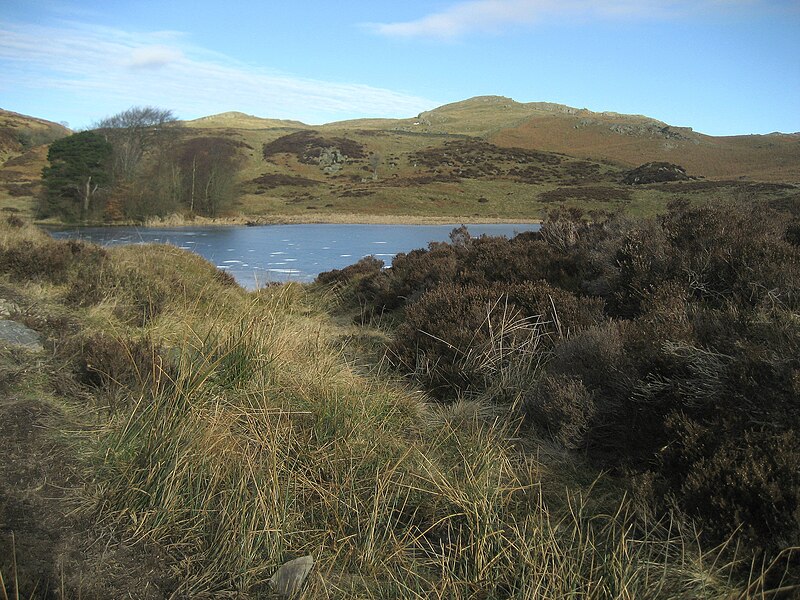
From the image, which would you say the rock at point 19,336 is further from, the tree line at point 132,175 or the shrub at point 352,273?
the tree line at point 132,175

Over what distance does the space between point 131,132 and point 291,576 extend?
45.0m

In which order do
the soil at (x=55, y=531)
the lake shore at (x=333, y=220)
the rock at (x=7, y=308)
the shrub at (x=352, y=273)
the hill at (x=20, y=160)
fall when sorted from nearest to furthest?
1. the soil at (x=55, y=531)
2. the rock at (x=7, y=308)
3. the shrub at (x=352, y=273)
4. the lake shore at (x=333, y=220)
5. the hill at (x=20, y=160)

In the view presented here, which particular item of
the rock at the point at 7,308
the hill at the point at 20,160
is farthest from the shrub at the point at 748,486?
the hill at the point at 20,160

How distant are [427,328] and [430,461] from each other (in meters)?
2.47

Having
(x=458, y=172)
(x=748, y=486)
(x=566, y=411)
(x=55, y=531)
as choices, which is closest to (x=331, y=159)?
(x=458, y=172)

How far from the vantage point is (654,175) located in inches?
1866

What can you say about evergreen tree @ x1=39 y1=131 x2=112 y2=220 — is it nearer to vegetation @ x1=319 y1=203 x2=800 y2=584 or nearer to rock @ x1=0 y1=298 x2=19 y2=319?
rock @ x1=0 y1=298 x2=19 y2=319

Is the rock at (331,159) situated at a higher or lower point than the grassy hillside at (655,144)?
lower

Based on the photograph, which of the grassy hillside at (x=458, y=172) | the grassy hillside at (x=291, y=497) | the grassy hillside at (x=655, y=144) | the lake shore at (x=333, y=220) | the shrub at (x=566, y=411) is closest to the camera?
the grassy hillside at (x=291, y=497)

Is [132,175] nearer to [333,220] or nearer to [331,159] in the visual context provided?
[333,220]

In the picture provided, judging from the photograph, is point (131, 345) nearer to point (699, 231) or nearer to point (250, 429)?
point (250, 429)

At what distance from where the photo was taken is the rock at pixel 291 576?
2.23m

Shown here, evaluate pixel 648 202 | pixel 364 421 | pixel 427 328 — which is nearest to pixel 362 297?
pixel 427 328

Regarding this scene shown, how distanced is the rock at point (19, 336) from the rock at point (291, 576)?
345 cm
